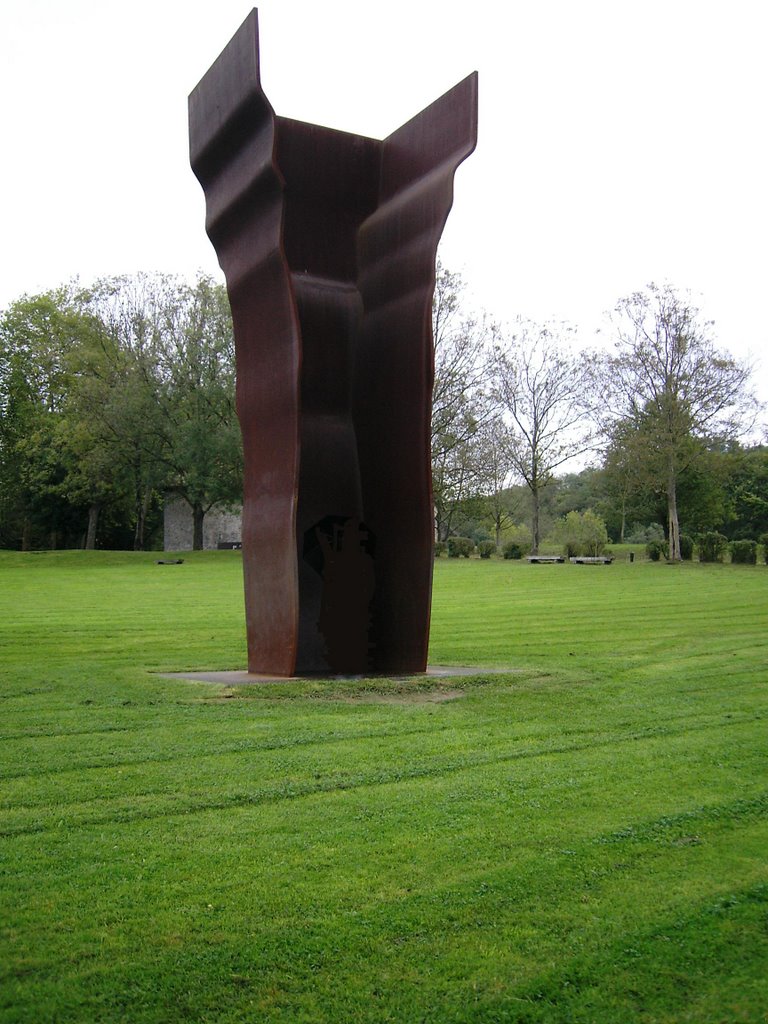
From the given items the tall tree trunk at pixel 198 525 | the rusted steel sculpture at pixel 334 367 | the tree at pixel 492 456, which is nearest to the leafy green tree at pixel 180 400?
the tall tree trunk at pixel 198 525

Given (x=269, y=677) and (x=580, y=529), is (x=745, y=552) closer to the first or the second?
(x=580, y=529)

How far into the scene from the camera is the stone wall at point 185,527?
42969mm

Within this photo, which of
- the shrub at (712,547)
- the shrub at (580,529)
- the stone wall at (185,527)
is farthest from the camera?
the shrub at (580,529)

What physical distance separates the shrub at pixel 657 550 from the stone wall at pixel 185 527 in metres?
18.5

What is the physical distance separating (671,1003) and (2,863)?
236cm

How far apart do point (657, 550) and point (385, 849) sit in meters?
30.8

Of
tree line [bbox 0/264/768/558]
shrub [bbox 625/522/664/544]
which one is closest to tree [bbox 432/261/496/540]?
tree line [bbox 0/264/768/558]

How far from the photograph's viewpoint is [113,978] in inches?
101

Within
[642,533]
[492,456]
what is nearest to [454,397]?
[492,456]

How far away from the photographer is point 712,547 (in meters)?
31.4

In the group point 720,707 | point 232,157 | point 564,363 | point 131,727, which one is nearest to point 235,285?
point 232,157

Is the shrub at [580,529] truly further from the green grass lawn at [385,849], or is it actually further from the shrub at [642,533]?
the green grass lawn at [385,849]

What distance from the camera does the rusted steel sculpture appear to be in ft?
25.9

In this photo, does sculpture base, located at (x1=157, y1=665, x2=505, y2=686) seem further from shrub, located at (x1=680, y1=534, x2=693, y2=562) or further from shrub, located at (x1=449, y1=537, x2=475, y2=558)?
shrub, located at (x1=449, y1=537, x2=475, y2=558)
